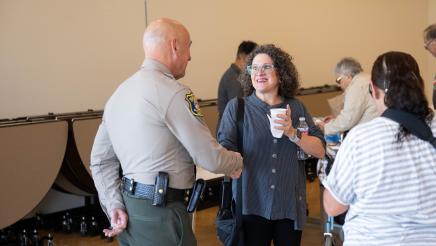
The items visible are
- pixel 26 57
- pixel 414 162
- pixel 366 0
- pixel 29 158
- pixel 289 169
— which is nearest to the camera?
pixel 414 162

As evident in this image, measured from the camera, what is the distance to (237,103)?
8.08ft

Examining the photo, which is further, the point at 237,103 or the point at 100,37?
the point at 100,37

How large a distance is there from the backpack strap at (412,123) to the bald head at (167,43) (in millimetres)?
797

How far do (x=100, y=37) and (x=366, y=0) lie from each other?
4.99 metres

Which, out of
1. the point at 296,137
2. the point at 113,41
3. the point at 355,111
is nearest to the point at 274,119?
the point at 296,137

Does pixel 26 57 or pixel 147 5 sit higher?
pixel 147 5

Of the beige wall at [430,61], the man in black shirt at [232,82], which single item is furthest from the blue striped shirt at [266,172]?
the beige wall at [430,61]

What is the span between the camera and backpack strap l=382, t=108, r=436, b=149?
155 centimetres

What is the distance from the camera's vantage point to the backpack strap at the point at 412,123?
155cm

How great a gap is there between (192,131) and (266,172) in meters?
0.59

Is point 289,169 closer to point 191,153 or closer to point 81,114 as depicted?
point 191,153

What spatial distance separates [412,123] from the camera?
61.2 inches

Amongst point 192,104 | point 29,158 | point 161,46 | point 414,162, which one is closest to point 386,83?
point 414,162

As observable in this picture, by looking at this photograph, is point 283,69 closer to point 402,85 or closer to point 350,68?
point 402,85
